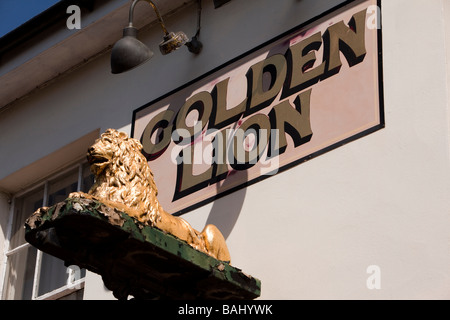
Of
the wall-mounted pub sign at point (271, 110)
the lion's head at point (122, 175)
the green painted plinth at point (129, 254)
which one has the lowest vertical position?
the green painted plinth at point (129, 254)

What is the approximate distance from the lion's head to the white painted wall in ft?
3.45

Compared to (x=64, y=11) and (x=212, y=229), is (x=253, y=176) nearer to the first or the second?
(x=212, y=229)

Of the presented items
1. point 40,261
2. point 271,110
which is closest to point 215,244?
point 271,110

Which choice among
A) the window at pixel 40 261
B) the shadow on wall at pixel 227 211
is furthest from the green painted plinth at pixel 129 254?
the window at pixel 40 261

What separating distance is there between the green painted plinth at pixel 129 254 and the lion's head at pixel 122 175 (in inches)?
15.7

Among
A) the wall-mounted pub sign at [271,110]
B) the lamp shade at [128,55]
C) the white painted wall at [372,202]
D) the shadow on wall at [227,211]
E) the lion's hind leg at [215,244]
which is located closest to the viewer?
the white painted wall at [372,202]

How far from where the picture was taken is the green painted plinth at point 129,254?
7.08 meters

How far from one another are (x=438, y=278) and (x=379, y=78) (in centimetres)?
173

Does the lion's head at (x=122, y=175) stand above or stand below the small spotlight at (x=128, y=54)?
below

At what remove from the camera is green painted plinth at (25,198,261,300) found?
708 centimetres

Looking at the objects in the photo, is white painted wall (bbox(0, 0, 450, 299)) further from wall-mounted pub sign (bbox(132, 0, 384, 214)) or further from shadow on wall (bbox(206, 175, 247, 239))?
wall-mounted pub sign (bbox(132, 0, 384, 214))

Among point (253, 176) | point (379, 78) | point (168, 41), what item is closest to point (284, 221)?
point (253, 176)

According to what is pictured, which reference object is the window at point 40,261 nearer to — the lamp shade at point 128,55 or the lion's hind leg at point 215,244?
the lamp shade at point 128,55

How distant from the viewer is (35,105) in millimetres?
11539
